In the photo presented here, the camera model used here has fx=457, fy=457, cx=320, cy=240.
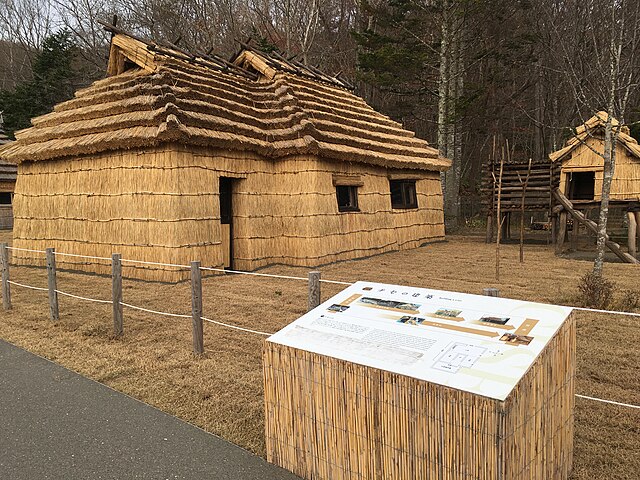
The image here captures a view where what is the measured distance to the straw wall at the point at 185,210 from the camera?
9.52 m

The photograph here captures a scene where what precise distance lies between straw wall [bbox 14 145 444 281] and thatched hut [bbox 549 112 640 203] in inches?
264

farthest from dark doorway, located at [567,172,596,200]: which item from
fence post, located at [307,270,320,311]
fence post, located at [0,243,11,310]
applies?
fence post, located at [0,243,11,310]

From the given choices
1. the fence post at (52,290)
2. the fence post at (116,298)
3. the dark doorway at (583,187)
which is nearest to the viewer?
the fence post at (116,298)

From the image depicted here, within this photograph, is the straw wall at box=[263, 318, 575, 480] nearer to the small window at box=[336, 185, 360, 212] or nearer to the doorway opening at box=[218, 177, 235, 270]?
the doorway opening at box=[218, 177, 235, 270]

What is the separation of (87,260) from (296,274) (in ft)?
16.4

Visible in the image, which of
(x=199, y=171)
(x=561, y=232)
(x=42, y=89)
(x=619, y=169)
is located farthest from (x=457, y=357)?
(x=42, y=89)

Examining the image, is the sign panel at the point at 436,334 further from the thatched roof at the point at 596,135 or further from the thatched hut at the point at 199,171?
the thatched roof at the point at 596,135

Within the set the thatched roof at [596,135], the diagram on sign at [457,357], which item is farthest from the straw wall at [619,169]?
the diagram on sign at [457,357]

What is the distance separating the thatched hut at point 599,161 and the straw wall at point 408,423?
1250 cm

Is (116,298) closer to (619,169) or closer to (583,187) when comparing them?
(619,169)

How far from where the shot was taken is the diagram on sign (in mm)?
2527

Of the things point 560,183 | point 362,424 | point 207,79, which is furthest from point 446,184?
point 362,424

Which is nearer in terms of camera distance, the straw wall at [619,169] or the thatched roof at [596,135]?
the thatched roof at [596,135]

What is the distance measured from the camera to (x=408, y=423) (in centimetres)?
260
